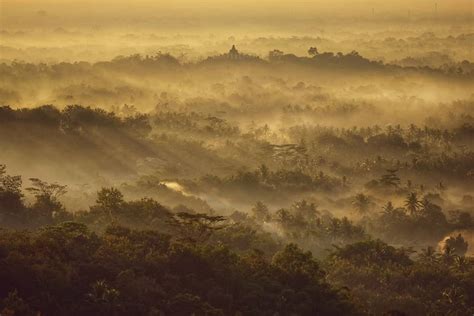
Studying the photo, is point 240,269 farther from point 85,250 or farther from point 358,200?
point 358,200

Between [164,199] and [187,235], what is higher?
[187,235]

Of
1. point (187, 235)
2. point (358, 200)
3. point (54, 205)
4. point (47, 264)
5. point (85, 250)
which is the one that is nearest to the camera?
point (47, 264)

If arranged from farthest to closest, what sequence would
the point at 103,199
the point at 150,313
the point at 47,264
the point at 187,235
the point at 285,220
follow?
1. the point at 285,220
2. the point at 103,199
3. the point at 187,235
4. the point at 47,264
5. the point at 150,313

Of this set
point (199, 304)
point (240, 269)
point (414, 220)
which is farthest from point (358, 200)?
point (199, 304)

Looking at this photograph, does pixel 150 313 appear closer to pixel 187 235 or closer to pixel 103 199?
pixel 187 235

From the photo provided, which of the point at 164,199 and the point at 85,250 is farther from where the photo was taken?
the point at 164,199

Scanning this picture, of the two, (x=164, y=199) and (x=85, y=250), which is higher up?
(x=85, y=250)

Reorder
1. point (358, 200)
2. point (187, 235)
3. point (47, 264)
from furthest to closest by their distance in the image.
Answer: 1. point (358, 200)
2. point (187, 235)
3. point (47, 264)

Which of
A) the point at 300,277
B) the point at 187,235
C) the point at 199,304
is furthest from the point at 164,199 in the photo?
the point at 199,304

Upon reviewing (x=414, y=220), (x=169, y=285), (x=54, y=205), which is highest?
(x=169, y=285)
